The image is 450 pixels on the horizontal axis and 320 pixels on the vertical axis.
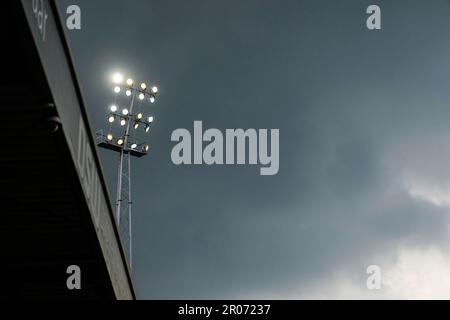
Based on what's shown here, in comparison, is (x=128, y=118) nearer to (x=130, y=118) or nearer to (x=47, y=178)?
(x=130, y=118)

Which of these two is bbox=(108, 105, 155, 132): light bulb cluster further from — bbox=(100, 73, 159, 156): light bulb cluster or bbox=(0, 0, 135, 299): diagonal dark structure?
bbox=(0, 0, 135, 299): diagonal dark structure

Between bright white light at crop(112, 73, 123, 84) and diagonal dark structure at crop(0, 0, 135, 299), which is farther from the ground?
bright white light at crop(112, 73, 123, 84)

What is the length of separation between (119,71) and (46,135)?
27.1 meters

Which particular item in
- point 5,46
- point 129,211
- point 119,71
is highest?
point 119,71

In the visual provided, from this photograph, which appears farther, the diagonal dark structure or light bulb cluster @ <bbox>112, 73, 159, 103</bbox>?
light bulb cluster @ <bbox>112, 73, 159, 103</bbox>

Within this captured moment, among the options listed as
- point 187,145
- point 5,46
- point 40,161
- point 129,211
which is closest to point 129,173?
point 129,211

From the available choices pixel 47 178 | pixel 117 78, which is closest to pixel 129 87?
pixel 117 78

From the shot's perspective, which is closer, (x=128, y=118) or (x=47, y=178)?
(x=47, y=178)

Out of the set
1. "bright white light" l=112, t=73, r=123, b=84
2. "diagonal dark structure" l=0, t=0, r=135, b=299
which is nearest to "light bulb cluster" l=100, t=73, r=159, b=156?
"bright white light" l=112, t=73, r=123, b=84

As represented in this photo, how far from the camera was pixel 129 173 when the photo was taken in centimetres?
3809

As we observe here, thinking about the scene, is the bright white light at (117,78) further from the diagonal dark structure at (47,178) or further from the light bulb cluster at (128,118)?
the diagonal dark structure at (47,178)

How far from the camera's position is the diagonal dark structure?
8383 millimetres

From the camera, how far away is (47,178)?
36.5ft
